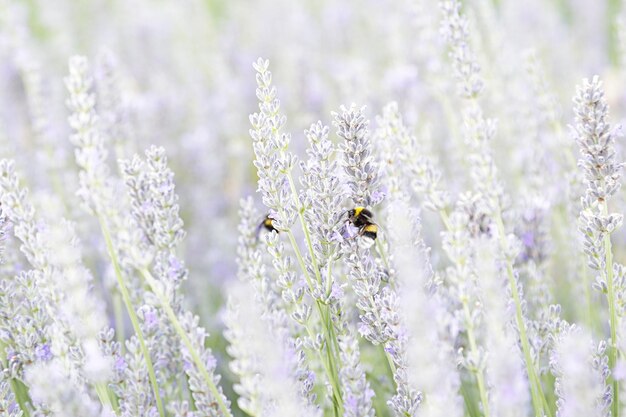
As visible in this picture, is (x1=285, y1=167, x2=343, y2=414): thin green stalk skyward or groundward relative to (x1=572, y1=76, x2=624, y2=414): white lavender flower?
groundward

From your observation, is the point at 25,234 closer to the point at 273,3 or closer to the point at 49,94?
the point at 49,94

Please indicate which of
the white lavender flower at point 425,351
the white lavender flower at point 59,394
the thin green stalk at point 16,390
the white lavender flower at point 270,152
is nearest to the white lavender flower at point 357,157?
the white lavender flower at point 270,152

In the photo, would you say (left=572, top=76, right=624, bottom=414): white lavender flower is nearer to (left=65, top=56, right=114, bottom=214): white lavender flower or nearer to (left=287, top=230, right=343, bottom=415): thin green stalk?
(left=287, top=230, right=343, bottom=415): thin green stalk

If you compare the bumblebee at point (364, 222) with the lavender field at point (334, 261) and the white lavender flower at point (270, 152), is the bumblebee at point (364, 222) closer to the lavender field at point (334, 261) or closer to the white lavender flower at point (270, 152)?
the lavender field at point (334, 261)

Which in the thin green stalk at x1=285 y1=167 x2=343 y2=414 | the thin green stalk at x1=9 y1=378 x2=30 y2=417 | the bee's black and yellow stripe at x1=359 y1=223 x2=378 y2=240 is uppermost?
the bee's black and yellow stripe at x1=359 y1=223 x2=378 y2=240

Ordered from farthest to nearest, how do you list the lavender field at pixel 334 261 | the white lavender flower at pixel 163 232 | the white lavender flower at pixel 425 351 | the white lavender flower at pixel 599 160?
the white lavender flower at pixel 163 232, the white lavender flower at pixel 599 160, the lavender field at pixel 334 261, the white lavender flower at pixel 425 351

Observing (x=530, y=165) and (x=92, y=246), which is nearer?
(x=530, y=165)

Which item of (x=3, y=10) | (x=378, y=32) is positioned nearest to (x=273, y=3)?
(x=378, y=32)

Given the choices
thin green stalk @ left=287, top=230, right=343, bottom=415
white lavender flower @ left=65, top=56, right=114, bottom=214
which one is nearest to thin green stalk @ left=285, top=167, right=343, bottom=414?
thin green stalk @ left=287, top=230, right=343, bottom=415
